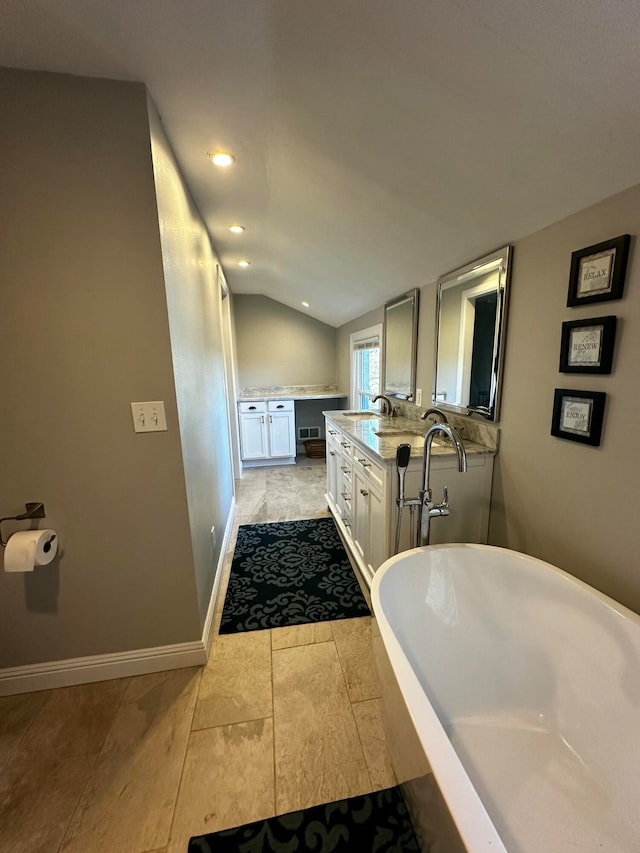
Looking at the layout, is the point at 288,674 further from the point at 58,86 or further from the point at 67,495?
the point at 58,86

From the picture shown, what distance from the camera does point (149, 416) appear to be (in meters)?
1.41

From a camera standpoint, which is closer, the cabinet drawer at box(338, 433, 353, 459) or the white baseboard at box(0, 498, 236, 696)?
the white baseboard at box(0, 498, 236, 696)

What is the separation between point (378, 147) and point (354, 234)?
0.80 meters

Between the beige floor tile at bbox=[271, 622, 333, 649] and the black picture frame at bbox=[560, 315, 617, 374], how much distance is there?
1682 mm

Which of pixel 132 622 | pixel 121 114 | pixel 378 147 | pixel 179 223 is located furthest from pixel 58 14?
pixel 132 622

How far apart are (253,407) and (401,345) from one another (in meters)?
2.31

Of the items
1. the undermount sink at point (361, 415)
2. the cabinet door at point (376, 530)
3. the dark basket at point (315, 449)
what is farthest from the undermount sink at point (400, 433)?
the dark basket at point (315, 449)

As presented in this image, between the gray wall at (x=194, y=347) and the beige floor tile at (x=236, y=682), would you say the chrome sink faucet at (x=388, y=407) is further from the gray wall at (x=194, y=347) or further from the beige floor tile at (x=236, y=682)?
the beige floor tile at (x=236, y=682)

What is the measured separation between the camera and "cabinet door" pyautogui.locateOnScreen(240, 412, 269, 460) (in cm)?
454

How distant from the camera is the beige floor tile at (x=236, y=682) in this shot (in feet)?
4.55

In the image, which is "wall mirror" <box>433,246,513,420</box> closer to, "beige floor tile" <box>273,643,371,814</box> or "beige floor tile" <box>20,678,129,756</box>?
"beige floor tile" <box>273,643,371,814</box>

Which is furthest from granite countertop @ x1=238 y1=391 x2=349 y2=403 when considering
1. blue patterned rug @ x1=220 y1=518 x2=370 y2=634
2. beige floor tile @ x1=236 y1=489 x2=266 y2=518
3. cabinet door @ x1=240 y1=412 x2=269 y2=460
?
blue patterned rug @ x1=220 y1=518 x2=370 y2=634

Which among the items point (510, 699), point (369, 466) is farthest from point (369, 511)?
point (510, 699)

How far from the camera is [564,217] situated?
134cm
